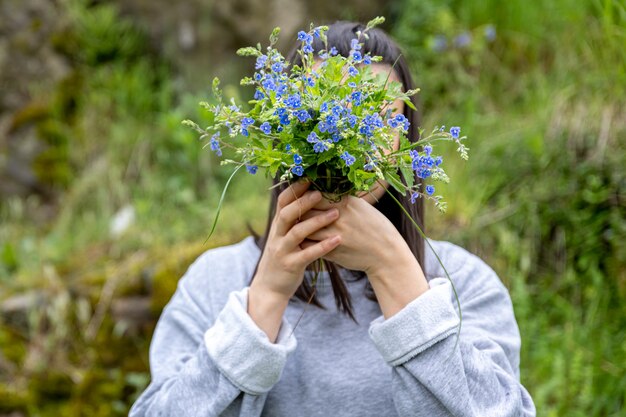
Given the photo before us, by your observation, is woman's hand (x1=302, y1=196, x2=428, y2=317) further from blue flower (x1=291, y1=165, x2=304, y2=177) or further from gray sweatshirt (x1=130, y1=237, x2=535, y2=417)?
blue flower (x1=291, y1=165, x2=304, y2=177)

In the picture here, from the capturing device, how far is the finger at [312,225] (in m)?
1.60

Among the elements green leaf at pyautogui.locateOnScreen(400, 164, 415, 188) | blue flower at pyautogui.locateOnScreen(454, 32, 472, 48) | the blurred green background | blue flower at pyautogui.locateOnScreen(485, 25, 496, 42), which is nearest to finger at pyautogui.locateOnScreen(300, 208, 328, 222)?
green leaf at pyautogui.locateOnScreen(400, 164, 415, 188)

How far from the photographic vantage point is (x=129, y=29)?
16.8 ft

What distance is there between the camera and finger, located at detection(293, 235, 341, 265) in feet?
5.28

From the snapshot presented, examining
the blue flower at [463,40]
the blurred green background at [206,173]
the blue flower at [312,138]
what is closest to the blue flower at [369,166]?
the blue flower at [312,138]

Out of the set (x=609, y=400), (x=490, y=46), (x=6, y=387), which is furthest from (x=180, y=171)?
(x=609, y=400)

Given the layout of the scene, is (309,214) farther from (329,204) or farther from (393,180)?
(393,180)

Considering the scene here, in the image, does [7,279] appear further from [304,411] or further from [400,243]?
[400,243]

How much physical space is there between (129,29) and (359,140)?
4075mm

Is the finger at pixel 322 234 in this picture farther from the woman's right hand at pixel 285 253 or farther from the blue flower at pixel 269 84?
the blue flower at pixel 269 84

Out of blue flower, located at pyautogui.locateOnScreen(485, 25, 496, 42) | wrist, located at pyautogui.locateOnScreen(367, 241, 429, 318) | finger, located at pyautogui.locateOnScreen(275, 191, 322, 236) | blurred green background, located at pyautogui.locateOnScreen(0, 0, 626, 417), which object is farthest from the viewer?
blue flower, located at pyautogui.locateOnScreen(485, 25, 496, 42)

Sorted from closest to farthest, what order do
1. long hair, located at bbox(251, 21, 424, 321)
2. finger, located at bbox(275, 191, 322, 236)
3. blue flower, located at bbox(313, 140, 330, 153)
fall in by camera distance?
blue flower, located at bbox(313, 140, 330, 153) → finger, located at bbox(275, 191, 322, 236) → long hair, located at bbox(251, 21, 424, 321)

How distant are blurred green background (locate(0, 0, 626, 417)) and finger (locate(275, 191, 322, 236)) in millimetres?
1563

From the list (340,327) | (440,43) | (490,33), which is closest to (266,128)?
(340,327)
